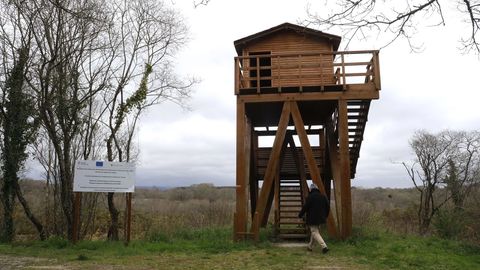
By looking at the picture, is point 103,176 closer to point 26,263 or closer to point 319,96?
point 26,263

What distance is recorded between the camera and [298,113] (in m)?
14.3

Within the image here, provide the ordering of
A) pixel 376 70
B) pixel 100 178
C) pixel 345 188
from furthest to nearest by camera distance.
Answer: pixel 376 70
pixel 345 188
pixel 100 178

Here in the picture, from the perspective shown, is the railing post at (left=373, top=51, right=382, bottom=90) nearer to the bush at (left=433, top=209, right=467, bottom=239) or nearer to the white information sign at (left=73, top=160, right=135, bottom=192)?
the bush at (left=433, top=209, right=467, bottom=239)

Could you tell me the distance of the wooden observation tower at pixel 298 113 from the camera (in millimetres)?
14016

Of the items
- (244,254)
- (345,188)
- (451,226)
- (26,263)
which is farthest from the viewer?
(451,226)

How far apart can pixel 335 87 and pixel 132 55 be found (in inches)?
432

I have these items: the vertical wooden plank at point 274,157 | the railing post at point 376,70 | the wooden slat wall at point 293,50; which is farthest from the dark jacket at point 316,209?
the wooden slat wall at point 293,50

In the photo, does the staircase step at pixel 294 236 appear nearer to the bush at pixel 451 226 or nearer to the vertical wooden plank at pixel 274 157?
the vertical wooden plank at pixel 274 157

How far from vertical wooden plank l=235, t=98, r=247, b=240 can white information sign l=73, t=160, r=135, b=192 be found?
3.25m

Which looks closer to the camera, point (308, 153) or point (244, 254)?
point (244, 254)

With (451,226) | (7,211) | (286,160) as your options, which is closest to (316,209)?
(286,160)

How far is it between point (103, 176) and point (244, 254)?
4.82 m

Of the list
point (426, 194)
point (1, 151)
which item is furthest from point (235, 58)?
point (426, 194)

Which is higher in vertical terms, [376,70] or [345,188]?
[376,70]
